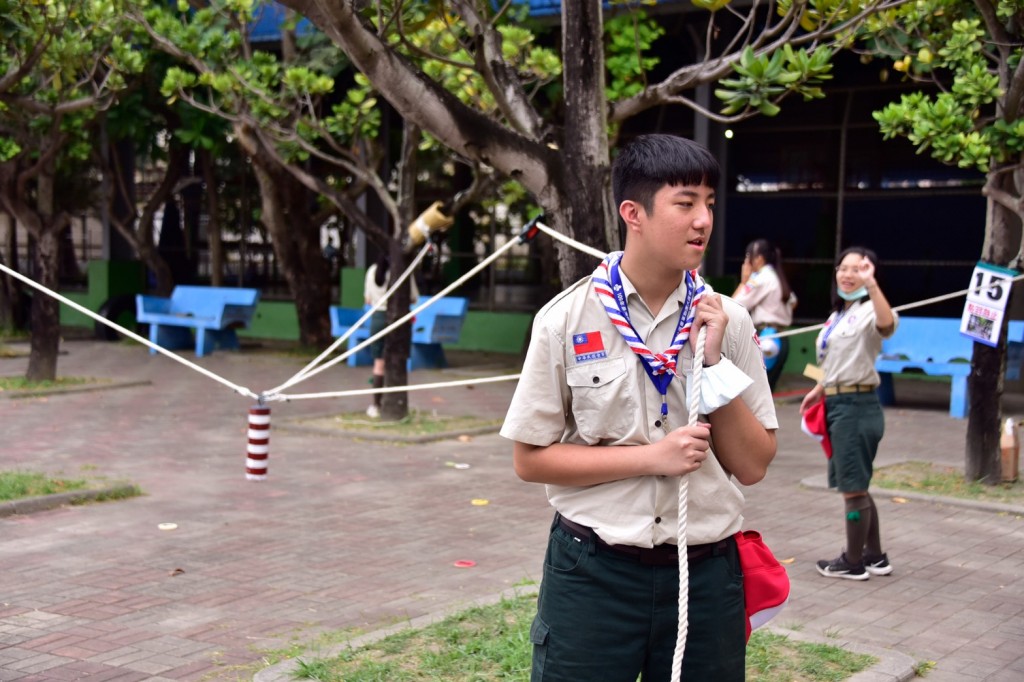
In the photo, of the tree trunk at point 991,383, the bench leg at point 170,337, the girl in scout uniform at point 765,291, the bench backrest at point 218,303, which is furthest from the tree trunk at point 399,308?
the bench leg at point 170,337

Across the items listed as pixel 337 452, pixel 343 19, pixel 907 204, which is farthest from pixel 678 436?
pixel 907 204

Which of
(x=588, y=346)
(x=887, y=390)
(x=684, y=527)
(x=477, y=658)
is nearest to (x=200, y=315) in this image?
(x=887, y=390)

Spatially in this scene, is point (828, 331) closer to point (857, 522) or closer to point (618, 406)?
point (857, 522)

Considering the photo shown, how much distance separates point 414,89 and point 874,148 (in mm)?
12925

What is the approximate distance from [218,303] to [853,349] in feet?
45.5

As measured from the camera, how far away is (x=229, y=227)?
74.3ft

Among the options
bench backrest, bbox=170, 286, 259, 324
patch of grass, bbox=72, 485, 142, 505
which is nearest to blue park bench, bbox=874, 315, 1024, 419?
patch of grass, bbox=72, 485, 142, 505

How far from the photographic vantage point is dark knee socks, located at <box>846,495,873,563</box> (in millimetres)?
6414

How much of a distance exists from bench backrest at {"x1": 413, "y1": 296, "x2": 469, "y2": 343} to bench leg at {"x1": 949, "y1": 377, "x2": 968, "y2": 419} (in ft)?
21.6

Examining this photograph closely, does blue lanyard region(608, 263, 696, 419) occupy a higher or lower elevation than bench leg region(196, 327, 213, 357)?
higher

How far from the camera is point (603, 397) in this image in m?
2.82

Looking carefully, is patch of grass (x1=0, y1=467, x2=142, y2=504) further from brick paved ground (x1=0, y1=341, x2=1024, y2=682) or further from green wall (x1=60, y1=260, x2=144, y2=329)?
green wall (x1=60, y1=260, x2=144, y2=329)

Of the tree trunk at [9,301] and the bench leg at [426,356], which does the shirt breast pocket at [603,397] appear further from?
the tree trunk at [9,301]

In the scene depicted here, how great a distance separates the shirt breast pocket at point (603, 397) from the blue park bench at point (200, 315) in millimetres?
16245
